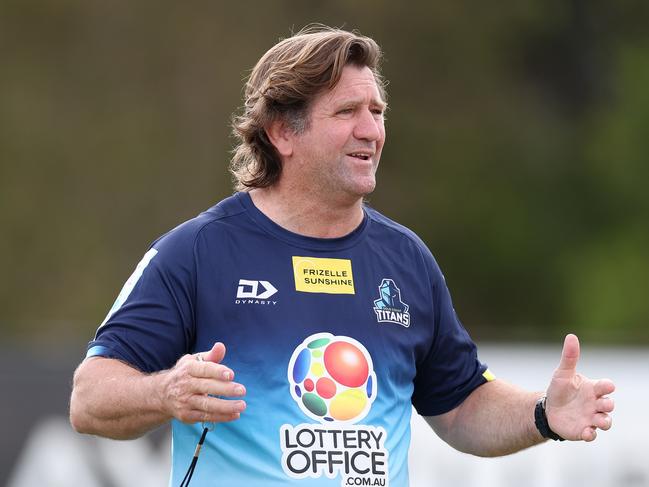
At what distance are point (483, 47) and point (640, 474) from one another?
15.1 metres

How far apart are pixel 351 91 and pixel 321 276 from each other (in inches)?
28.3

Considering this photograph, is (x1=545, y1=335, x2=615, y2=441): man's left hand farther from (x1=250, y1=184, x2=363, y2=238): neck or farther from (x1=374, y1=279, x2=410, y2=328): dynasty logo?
(x1=250, y1=184, x2=363, y2=238): neck

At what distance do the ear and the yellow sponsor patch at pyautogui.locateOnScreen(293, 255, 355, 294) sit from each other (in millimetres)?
461

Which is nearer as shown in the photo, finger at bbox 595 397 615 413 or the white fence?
finger at bbox 595 397 615 413

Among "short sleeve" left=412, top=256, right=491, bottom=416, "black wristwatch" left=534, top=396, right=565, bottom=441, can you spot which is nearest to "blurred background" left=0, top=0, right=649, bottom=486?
"short sleeve" left=412, top=256, right=491, bottom=416

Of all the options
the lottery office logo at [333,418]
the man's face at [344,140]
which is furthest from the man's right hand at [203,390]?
the man's face at [344,140]

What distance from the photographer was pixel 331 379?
15.6ft

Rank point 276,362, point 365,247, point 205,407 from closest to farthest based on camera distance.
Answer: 1. point 205,407
2. point 276,362
3. point 365,247

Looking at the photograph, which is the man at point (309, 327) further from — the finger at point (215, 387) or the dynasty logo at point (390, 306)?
the finger at point (215, 387)

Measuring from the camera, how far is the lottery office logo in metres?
4.67

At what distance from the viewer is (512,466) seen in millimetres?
8680

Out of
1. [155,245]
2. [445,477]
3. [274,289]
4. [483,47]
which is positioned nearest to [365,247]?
[274,289]

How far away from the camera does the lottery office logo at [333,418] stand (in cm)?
467

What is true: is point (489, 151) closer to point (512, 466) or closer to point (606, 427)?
point (512, 466)
